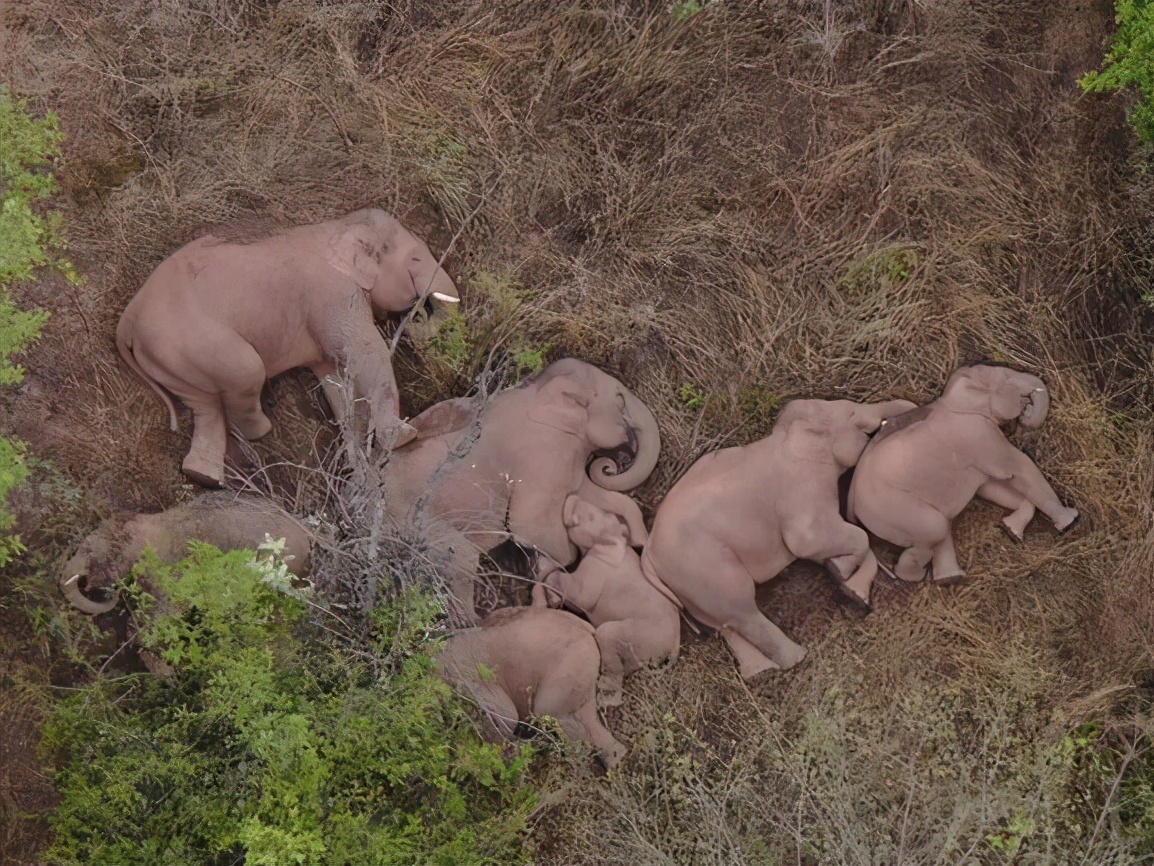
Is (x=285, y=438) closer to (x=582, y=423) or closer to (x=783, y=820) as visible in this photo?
(x=582, y=423)

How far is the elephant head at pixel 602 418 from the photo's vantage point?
4523 millimetres

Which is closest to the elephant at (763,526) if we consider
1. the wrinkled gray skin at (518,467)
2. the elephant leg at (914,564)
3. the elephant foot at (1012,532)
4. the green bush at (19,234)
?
the elephant leg at (914,564)

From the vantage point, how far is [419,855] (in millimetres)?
3957

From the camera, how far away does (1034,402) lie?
15.0 ft

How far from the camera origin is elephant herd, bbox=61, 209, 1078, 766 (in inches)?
173

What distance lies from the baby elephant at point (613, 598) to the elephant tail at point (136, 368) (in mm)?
1563

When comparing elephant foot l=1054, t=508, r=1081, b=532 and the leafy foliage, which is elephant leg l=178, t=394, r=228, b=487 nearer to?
elephant foot l=1054, t=508, r=1081, b=532

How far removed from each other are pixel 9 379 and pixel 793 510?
301 cm

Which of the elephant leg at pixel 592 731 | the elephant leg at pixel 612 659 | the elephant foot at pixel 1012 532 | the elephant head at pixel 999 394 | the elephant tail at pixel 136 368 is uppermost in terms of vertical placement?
the elephant tail at pixel 136 368

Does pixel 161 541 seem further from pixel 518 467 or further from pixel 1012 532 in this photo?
pixel 1012 532

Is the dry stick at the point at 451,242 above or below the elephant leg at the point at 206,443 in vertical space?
above

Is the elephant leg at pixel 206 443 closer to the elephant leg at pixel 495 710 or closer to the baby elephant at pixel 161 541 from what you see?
the baby elephant at pixel 161 541

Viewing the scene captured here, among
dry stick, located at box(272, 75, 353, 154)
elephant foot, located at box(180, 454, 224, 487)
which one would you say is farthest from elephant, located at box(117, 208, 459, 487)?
dry stick, located at box(272, 75, 353, 154)

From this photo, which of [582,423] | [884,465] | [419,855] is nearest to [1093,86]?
[884,465]
